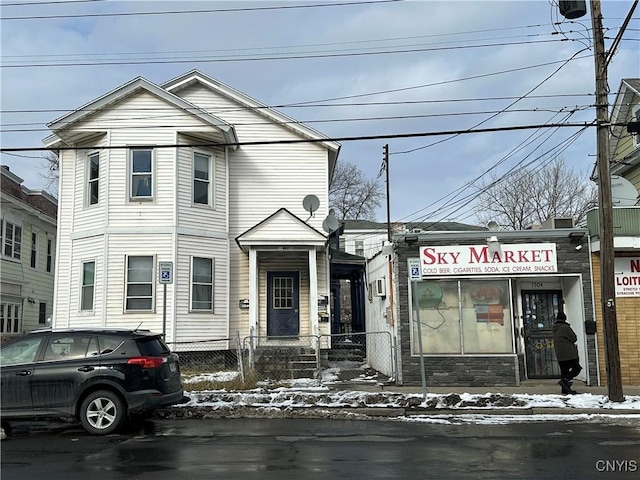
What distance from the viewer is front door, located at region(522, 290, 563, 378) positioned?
14961 millimetres

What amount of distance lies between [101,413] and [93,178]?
436 inches

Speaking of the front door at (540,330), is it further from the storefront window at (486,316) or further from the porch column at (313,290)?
the porch column at (313,290)

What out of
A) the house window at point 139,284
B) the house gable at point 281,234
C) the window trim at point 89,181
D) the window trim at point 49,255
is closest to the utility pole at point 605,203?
the house gable at point 281,234

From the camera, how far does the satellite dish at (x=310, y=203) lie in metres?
19.6

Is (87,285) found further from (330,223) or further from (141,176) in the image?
(330,223)

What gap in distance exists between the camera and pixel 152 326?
1752 centimetres

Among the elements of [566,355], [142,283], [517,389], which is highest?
[142,283]

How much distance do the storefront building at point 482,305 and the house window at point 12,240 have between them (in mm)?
17294

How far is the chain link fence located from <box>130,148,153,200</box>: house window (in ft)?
15.8

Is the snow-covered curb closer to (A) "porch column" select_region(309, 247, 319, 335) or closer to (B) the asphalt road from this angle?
(B) the asphalt road

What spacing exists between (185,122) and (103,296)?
5.93m

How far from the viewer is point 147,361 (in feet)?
31.7

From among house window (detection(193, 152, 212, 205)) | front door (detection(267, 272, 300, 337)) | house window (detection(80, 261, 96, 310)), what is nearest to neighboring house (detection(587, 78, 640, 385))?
→ front door (detection(267, 272, 300, 337))

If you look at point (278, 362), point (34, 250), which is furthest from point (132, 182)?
point (34, 250)
